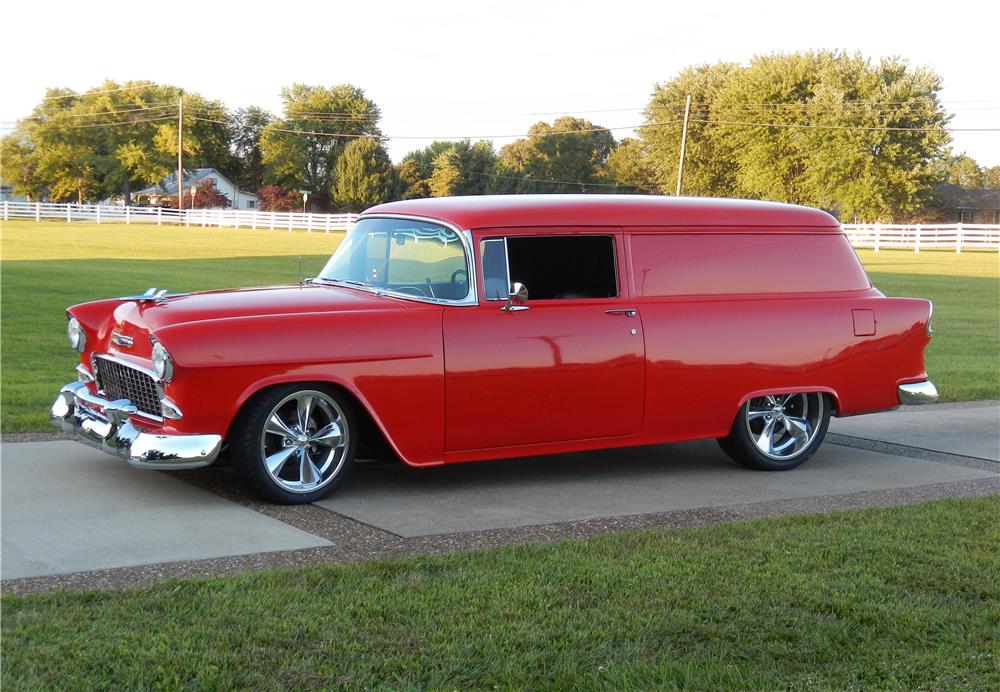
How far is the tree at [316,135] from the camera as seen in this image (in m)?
107

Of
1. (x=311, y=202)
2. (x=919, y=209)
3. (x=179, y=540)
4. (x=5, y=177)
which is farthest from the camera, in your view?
(x=311, y=202)

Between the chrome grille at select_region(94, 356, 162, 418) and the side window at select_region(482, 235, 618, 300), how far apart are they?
192 cm

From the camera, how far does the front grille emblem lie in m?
6.41

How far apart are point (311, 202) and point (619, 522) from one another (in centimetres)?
10196

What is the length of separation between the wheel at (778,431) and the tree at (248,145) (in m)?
109

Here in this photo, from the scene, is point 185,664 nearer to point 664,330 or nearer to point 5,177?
point 664,330

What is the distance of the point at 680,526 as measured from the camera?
19.9 feet

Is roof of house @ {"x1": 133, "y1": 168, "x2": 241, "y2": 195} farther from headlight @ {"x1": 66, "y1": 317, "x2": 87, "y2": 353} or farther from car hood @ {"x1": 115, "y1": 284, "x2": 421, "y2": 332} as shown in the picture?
car hood @ {"x1": 115, "y1": 284, "x2": 421, "y2": 332}

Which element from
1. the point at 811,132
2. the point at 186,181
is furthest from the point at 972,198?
the point at 186,181

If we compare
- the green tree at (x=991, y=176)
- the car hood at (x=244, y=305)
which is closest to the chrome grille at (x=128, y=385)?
the car hood at (x=244, y=305)

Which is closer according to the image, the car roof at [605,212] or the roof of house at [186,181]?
the car roof at [605,212]

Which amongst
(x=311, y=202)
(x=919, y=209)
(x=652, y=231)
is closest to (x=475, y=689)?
(x=652, y=231)

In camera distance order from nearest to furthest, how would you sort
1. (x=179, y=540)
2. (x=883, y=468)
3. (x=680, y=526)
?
(x=179, y=540) < (x=680, y=526) < (x=883, y=468)

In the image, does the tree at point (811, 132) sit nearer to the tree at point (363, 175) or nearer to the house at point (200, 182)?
the tree at point (363, 175)
